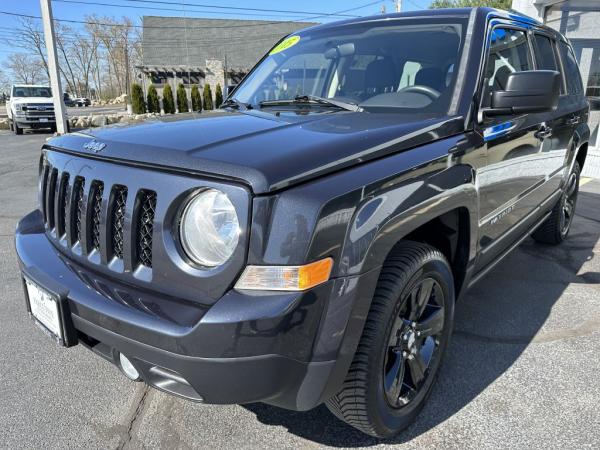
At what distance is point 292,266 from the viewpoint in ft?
4.70

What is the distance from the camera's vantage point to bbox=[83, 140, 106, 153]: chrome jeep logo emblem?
6.13 ft

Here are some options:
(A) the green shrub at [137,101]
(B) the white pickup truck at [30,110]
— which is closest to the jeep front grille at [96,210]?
(B) the white pickup truck at [30,110]

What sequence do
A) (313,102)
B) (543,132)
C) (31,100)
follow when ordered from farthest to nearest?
(31,100), (543,132), (313,102)

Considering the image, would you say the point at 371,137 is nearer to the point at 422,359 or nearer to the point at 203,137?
the point at 203,137

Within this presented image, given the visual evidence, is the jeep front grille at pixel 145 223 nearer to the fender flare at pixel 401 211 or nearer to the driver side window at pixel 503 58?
the fender flare at pixel 401 211

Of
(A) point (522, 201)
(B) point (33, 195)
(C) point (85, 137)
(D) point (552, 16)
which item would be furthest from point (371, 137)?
(D) point (552, 16)

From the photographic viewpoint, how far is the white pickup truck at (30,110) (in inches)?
715

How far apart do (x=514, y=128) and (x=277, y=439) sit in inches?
81.9

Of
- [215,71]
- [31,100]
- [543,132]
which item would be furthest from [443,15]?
[215,71]

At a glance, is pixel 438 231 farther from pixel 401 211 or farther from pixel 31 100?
pixel 31 100

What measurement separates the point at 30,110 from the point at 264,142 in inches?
786

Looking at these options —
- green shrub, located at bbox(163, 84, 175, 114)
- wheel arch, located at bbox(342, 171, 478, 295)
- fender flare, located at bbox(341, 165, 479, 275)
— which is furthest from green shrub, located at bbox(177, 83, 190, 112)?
fender flare, located at bbox(341, 165, 479, 275)

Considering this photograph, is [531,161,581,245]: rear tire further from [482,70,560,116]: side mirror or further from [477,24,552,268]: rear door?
[482,70,560,116]: side mirror

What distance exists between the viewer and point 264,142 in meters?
1.72
